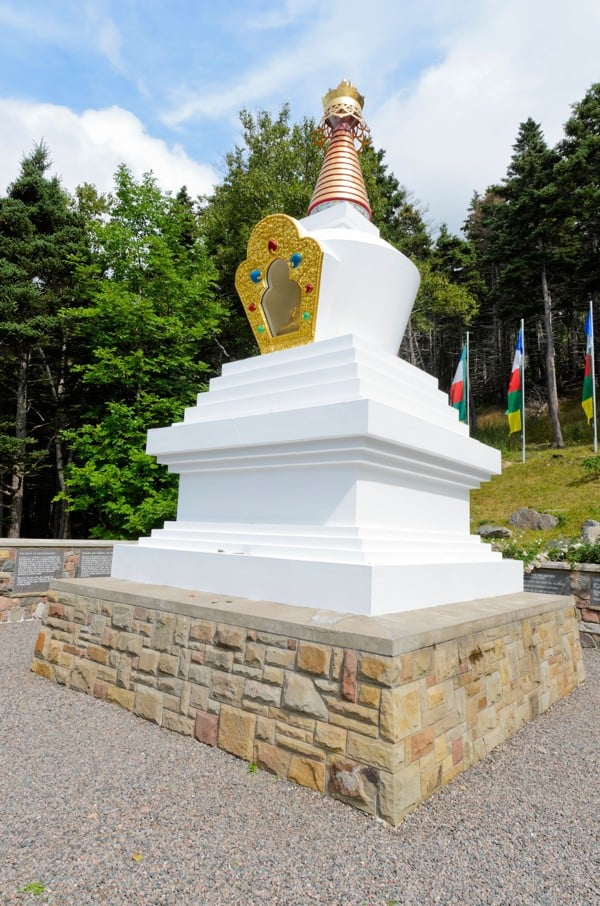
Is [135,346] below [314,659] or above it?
above

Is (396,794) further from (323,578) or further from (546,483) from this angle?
(546,483)

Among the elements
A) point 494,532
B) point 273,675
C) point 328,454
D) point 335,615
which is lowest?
point 273,675

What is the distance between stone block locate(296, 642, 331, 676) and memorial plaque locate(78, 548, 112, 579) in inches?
240

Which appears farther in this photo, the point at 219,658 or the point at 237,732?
the point at 219,658

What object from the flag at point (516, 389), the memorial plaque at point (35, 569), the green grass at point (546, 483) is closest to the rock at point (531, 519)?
the green grass at point (546, 483)

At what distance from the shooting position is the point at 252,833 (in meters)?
2.38

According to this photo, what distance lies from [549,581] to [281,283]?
17.5ft

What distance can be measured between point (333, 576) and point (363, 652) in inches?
29.9

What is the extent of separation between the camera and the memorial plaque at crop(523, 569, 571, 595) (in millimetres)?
7286

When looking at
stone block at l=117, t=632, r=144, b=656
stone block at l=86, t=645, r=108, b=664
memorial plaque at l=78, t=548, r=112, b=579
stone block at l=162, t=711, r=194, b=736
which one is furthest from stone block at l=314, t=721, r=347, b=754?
memorial plaque at l=78, t=548, r=112, b=579

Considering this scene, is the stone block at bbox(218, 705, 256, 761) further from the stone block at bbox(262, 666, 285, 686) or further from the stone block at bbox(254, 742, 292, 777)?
the stone block at bbox(262, 666, 285, 686)

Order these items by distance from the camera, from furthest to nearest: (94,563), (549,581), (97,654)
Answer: (94,563)
(549,581)
(97,654)

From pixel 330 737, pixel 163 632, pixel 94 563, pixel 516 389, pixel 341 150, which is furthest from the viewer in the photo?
pixel 516 389

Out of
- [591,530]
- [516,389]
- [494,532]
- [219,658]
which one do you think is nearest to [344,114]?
[219,658]
